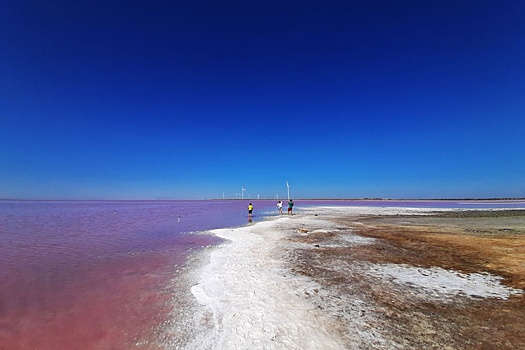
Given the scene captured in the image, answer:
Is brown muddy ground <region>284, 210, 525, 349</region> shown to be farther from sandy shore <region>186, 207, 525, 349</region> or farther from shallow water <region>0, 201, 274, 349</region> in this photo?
shallow water <region>0, 201, 274, 349</region>

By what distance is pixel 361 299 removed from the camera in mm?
7004

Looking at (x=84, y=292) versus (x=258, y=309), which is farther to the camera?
(x=84, y=292)

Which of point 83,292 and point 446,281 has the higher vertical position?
point 446,281

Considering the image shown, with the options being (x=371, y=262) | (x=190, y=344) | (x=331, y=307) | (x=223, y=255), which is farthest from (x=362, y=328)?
(x=223, y=255)

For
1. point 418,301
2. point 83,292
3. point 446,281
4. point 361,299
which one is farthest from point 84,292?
point 446,281

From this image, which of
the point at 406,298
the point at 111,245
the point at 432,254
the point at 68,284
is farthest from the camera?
the point at 111,245

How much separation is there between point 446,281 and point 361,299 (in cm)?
343

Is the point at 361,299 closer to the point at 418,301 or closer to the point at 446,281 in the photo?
the point at 418,301

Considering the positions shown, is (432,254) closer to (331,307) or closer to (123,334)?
(331,307)

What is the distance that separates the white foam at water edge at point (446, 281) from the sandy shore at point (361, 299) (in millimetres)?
29

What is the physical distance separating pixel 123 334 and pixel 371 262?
9.02 metres

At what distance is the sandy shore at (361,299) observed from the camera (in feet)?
16.8

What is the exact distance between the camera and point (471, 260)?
35.1ft

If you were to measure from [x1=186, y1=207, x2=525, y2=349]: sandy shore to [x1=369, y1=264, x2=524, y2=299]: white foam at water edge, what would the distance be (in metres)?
0.03
